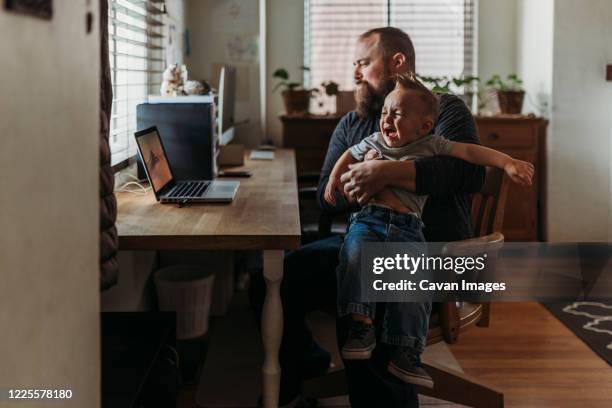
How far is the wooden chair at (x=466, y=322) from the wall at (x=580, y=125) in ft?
6.50

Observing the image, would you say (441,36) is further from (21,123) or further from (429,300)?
(21,123)

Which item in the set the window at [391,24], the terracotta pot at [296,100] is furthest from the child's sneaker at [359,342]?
the window at [391,24]

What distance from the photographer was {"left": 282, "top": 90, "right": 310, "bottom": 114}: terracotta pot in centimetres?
403

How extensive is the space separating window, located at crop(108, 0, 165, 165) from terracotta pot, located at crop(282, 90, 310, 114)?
1.04m

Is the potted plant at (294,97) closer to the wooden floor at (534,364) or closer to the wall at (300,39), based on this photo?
the wall at (300,39)

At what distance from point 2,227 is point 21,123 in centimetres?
13

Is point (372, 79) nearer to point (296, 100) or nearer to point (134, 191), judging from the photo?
point (134, 191)

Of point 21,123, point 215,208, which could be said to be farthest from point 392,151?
point 21,123

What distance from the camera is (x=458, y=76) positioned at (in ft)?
14.1

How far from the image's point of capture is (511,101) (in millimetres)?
3979

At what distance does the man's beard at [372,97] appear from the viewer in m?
1.96

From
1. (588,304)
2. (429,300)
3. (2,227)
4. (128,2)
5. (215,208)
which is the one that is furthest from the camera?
(588,304)

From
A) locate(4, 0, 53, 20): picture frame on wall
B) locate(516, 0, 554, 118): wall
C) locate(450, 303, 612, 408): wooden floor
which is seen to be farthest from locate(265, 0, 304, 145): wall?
locate(4, 0, 53, 20): picture frame on wall

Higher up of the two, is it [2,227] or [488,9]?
[488,9]
